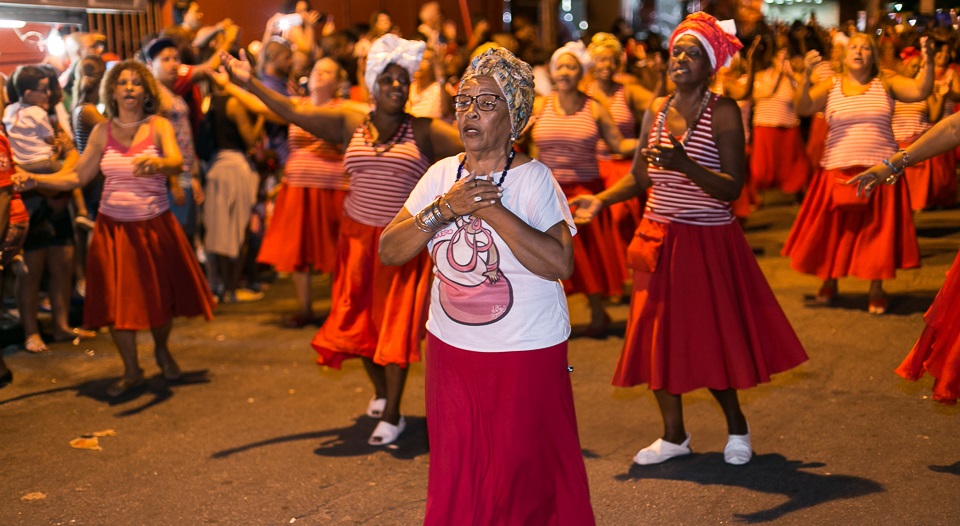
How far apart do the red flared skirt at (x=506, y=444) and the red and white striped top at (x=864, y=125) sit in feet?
18.7

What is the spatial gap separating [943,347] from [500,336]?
2570mm

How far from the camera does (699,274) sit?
18.3 ft

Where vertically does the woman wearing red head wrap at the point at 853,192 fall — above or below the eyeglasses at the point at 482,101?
below

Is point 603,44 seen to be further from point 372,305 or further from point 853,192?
point 372,305

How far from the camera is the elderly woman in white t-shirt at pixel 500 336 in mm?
3881

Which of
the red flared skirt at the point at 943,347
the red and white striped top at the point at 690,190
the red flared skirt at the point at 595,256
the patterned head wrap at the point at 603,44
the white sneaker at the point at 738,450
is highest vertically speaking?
the patterned head wrap at the point at 603,44

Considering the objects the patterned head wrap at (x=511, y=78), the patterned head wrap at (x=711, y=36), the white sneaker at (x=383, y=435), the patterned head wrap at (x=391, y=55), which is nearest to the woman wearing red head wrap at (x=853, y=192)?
the patterned head wrap at (x=711, y=36)

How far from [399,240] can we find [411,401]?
11.3 ft

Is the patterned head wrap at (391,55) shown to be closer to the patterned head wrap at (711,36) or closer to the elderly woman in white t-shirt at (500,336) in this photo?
the patterned head wrap at (711,36)

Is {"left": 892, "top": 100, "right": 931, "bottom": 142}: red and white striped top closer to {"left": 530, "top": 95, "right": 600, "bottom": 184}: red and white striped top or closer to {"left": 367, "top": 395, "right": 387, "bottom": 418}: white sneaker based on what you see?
{"left": 530, "top": 95, "right": 600, "bottom": 184}: red and white striped top

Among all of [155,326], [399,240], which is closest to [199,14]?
[155,326]

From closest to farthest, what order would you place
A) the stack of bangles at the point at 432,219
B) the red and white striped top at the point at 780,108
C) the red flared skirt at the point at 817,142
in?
the stack of bangles at the point at 432,219 < the red flared skirt at the point at 817,142 < the red and white striped top at the point at 780,108

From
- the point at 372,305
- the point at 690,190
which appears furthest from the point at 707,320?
the point at 372,305

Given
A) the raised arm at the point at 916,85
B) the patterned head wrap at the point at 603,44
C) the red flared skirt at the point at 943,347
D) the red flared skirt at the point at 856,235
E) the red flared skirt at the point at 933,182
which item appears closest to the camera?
the red flared skirt at the point at 943,347
